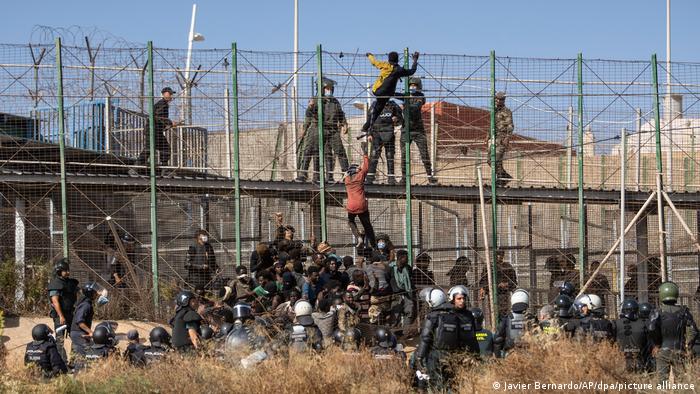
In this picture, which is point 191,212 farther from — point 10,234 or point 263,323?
point 263,323

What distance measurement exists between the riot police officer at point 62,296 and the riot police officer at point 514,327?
6662 mm

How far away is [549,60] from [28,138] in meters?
9.23

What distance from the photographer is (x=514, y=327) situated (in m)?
15.6

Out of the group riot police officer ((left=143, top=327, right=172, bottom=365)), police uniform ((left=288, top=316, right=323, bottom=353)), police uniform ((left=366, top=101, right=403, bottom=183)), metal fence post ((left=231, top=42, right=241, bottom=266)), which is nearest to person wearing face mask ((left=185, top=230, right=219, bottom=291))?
metal fence post ((left=231, top=42, right=241, bottom=266))

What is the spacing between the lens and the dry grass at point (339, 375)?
1289 cm

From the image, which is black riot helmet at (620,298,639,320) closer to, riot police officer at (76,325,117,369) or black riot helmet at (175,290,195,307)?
black riot helmet at (175,290,195,307)

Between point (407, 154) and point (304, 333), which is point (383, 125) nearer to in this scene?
point (407, 154)

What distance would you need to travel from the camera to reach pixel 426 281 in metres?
21.4

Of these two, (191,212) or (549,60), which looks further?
(191,212)

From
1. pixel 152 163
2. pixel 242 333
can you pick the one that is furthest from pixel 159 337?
pixel 152 163

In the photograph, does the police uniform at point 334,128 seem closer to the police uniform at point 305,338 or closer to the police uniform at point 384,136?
the police uniform at point 384,136

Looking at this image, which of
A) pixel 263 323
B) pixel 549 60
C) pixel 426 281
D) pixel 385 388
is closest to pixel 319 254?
pixel 426 281

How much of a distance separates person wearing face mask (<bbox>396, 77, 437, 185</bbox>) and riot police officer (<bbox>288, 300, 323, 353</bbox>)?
5.58 m

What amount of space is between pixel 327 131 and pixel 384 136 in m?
0.99
